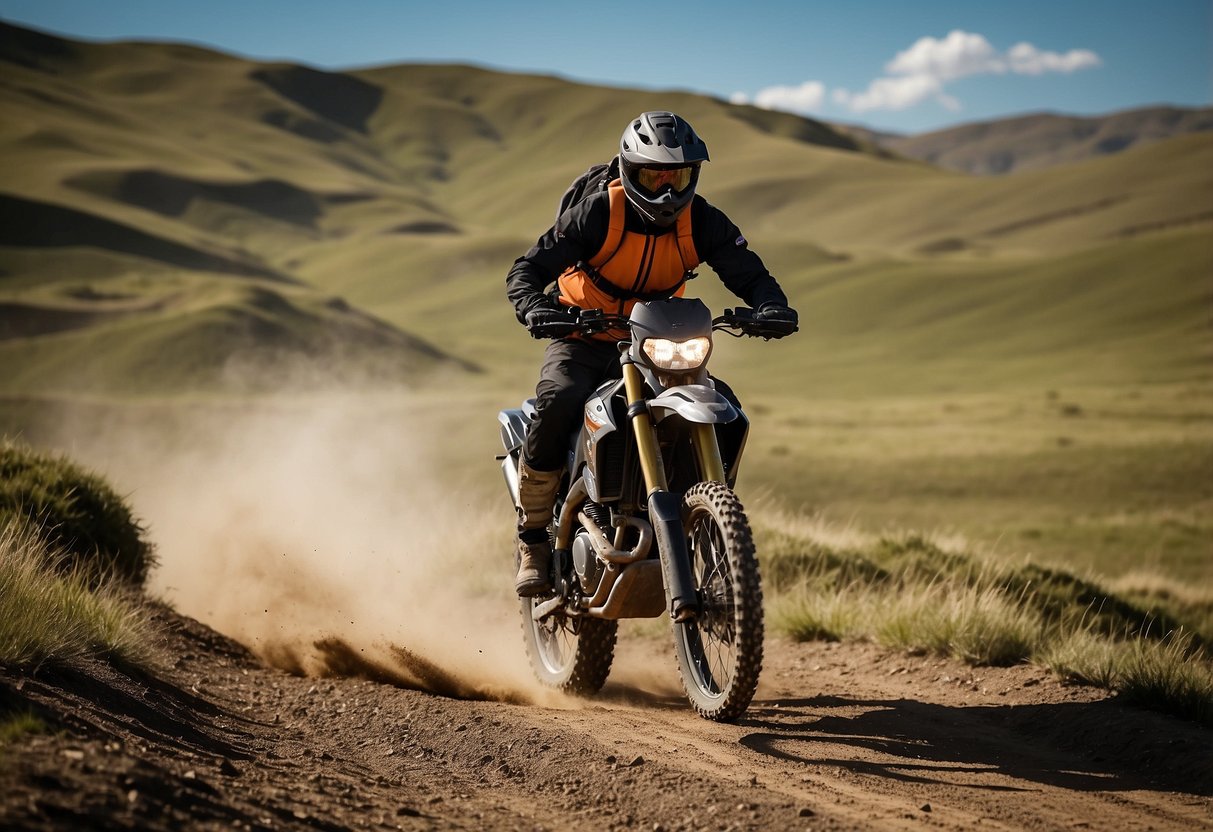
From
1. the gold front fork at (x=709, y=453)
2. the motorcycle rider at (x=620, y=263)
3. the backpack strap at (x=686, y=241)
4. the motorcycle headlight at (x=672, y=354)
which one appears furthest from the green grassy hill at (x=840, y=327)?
the motorcycle headlight at (x=672, y=354)

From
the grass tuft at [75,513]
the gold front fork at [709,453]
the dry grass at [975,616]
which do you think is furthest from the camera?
the grass tuft at [75,513]

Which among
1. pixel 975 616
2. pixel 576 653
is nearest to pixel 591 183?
pixel 576 653

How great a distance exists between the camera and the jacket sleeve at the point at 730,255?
6.99 meters

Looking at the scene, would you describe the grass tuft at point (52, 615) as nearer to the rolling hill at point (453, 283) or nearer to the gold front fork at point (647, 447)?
the gold front fork at point (647, 447)

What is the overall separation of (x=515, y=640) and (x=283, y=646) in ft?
5.94

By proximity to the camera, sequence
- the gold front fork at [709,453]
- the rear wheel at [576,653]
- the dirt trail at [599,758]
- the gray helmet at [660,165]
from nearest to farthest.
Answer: the dirt trail at [599,758] → the gold front fork at [709,453] → the gray helmet at [660,165] → the rear wheel at [576,653]

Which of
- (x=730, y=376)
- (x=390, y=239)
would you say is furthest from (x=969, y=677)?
(x=390, y=239)

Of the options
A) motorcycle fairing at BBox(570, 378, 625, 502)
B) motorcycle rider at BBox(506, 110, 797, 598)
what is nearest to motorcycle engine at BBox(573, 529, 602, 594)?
motorcycle fairing at BBox(570, 378, 625, 502)

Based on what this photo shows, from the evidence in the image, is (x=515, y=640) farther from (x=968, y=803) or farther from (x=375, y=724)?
(x=968, y=803)

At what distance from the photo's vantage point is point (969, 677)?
8039 millimetres

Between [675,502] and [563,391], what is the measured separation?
1065mm

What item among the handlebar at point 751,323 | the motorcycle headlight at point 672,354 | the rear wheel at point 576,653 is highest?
the handlebar at point 751,323

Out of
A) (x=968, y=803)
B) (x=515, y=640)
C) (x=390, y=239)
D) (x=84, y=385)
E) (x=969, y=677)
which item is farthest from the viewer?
(x=390, y=239)

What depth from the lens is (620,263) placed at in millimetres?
6926
